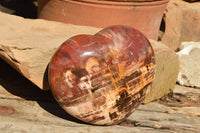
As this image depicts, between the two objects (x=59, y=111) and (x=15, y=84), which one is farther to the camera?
(x=15, y=84)

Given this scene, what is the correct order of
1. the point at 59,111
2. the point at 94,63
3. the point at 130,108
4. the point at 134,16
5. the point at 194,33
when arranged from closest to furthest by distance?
the point at 94,63 < the point at 130,108 < the point at 59,111 < the point at 134,16 < the point at 194,33

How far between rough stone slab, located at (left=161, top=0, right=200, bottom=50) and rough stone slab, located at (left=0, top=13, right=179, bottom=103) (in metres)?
1.04

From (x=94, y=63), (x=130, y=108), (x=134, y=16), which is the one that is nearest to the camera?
(x=94, y=63)

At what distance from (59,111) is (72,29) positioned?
68cm

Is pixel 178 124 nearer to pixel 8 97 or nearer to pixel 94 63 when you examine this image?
pixel 94 63

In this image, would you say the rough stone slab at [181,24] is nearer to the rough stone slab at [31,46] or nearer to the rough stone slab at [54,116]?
the rough stone slab at [54,116]

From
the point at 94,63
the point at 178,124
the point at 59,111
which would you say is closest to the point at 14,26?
the point at 59,111

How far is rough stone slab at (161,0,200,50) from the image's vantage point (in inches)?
131

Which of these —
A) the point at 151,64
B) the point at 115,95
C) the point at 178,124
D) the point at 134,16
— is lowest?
the point at 178,124

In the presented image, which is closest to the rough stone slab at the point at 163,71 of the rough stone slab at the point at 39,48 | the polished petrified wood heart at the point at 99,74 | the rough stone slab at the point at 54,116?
the rough stone slab at the point at 39,48

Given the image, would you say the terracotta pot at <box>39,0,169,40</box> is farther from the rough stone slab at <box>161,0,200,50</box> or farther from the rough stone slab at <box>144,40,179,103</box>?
the rough stone slab at <box>161,0,200,50</box>

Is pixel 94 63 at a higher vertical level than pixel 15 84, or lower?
higher

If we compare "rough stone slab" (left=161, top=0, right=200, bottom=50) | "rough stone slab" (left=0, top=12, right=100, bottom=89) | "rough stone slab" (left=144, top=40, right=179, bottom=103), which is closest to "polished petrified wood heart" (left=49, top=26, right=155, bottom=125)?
"rough stone slab" (left=0, top=12, right=100, bottom=89)

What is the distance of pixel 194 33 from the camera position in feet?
11.2
